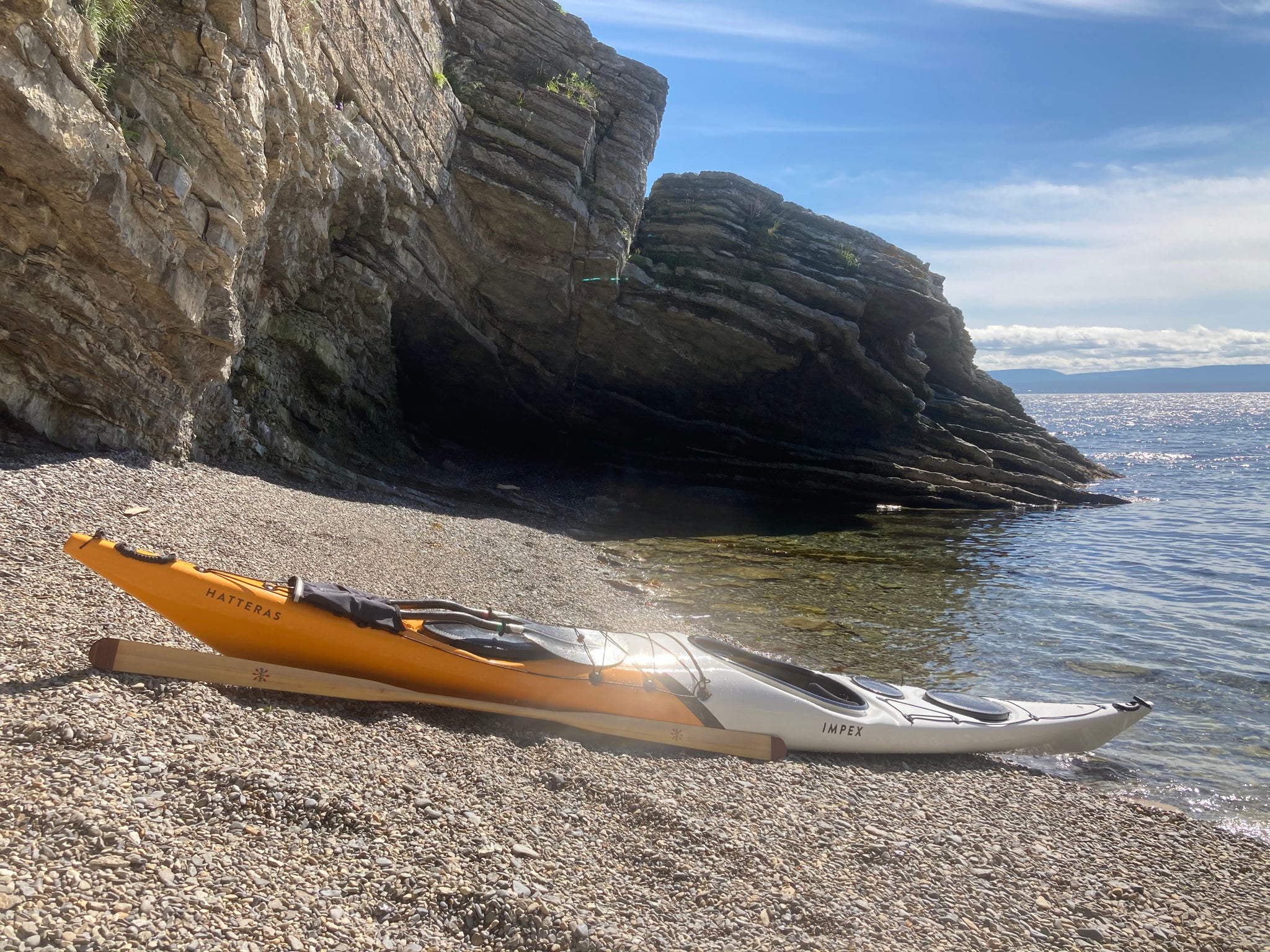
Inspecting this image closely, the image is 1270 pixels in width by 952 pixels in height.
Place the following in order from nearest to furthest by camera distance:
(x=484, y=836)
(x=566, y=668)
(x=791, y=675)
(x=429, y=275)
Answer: (x=484, y=836)
(x=566, y=668)
(x=791, y=675)
(x=429, y=275)

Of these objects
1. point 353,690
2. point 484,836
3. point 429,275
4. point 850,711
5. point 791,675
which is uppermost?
point 429,275

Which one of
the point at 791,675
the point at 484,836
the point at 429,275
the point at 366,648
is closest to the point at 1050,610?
the point at 791,675

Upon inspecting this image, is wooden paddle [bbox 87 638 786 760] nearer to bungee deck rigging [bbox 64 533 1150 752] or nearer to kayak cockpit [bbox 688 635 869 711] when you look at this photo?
bungee deck rigging [bbox 64 533 1150 752]

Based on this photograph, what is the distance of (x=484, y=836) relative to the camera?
4488 millimetres

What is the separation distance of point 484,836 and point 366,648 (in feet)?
6.70

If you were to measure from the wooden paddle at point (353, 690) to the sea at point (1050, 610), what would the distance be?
347 centimetres

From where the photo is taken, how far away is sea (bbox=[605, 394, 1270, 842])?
815cm

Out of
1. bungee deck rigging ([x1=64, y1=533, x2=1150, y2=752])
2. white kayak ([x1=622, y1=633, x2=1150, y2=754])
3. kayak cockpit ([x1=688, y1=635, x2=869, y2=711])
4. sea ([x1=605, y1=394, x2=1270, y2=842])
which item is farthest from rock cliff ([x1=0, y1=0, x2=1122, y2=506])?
kayak cockpit ([x1=688, y1=635, x2=869, y2=711])

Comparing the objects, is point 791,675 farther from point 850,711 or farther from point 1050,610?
point 1050,610

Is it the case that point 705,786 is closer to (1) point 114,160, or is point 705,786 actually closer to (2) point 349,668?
(2) point 349,668

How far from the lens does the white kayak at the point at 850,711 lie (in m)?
6.87

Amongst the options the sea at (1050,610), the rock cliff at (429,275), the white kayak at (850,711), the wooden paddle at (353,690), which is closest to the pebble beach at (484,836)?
the wooden paddle at (353,690)

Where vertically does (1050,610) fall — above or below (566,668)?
above

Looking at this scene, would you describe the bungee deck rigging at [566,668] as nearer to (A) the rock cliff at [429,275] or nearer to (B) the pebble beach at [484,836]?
(B) the pebble beach at [484,836]
